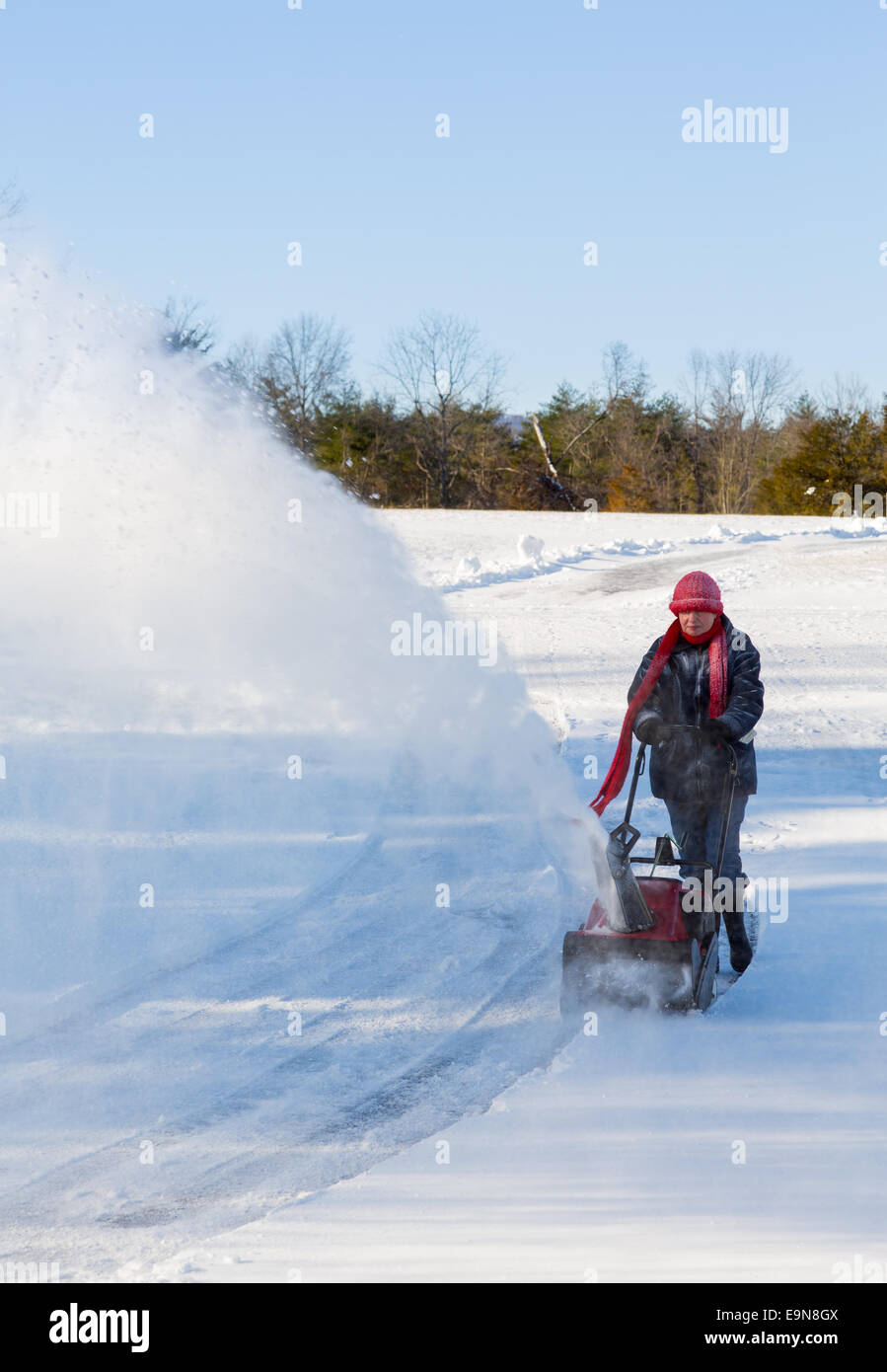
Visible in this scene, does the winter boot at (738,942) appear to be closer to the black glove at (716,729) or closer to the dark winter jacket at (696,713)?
the dark winter jacket at (696,713)

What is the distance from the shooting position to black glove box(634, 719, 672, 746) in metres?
4.89

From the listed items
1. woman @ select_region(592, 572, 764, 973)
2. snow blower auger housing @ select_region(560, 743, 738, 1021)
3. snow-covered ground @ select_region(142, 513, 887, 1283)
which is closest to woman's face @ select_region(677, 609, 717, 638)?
A: woman @ select_region(592, 572, 764, 973)

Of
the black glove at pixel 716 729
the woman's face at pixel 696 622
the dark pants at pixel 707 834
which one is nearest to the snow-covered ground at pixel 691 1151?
the dark pants at pixel 707 834

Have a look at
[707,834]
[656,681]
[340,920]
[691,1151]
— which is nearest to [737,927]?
[707,834]

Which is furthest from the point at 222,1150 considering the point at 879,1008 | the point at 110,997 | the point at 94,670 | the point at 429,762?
the point at 94,670

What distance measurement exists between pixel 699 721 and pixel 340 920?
2090mm

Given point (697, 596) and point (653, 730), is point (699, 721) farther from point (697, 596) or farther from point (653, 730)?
point (697, 596)

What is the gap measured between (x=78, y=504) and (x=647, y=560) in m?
11.1

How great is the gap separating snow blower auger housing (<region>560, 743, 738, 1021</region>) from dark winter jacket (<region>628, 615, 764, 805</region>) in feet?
1.48

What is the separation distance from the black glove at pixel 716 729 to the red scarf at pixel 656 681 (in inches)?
4.4

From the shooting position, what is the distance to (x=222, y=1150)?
382cm

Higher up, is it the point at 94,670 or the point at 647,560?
the point at 647,560
